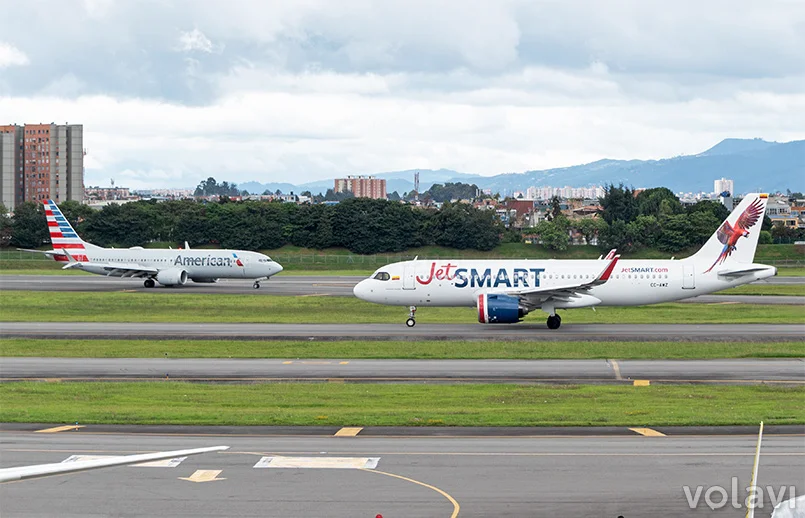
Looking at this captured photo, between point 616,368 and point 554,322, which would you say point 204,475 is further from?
point 554,322

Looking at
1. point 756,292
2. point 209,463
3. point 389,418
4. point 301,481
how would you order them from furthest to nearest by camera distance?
point 756,292 → point 389,418 → point 209,463 → point 301,481

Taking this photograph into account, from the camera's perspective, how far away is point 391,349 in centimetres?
4147

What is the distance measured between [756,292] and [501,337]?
38.6 m

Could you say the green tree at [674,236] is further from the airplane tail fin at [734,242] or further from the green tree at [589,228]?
the airplane tail fin at [734,242]

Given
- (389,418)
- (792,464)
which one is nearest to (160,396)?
(389,418)

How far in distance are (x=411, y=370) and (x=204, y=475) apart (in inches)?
653

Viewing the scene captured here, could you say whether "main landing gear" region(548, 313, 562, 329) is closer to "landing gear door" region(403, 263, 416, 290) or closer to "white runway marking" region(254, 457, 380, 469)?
"landing gear door" region(403, 263, 416, 290)

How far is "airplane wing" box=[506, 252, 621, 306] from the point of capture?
50094 millimetres

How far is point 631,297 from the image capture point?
53.2 metres

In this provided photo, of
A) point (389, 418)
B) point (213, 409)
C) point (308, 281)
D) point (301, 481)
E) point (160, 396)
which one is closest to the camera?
point (301, 481)

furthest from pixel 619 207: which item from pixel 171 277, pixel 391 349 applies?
pixel 391 349

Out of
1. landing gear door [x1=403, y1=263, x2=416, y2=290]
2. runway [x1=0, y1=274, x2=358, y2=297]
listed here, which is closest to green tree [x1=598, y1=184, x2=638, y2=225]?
runway [x1=0, y1=274, x2=358, y2=297]

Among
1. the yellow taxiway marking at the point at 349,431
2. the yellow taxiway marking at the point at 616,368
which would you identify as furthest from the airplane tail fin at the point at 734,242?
the yellow taxiway marking at the point at 349,431

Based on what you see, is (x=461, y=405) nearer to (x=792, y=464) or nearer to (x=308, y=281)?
(x=792, y=464)
